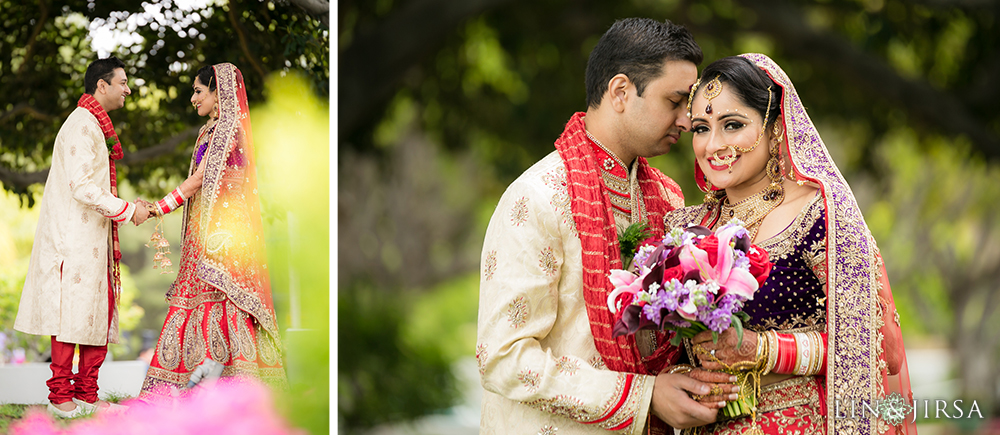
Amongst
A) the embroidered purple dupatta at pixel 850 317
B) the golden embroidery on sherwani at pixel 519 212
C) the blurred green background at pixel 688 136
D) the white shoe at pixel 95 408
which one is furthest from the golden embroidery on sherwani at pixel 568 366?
the blurred green background at pixel 688 136

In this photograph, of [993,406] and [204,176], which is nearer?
[204,176]

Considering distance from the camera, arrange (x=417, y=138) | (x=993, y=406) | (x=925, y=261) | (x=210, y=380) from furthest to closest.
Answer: (x=417, y=138), (x=925, y=261), (x=993, y=406), (x=210, y=380)

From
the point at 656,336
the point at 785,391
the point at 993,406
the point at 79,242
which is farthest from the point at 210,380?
the point at 993,406

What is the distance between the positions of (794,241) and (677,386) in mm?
457

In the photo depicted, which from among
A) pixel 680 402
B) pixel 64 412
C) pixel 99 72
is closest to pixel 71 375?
pixel 64 412

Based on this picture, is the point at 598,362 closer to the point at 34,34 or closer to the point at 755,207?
the point at 755,207

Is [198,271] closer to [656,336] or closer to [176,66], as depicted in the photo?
[176,66]

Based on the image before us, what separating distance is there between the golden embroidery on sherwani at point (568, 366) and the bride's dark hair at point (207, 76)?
1.47 meters

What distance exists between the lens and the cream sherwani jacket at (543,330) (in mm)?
1814

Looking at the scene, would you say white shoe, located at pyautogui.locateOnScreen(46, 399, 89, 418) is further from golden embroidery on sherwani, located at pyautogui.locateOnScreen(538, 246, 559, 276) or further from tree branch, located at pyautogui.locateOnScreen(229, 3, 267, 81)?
golden embroidery on sherwani, located at pyautogui.locateOnScreen(538, 246, 559, 276)

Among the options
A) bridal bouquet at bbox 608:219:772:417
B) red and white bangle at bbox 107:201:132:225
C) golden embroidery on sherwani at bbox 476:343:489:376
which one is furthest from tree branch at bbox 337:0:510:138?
bridal bouquet at bbox 608:219:772:417

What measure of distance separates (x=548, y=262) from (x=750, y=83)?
2.25 ft

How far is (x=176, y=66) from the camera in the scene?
237 centimetres

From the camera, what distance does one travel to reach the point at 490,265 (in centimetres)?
195
